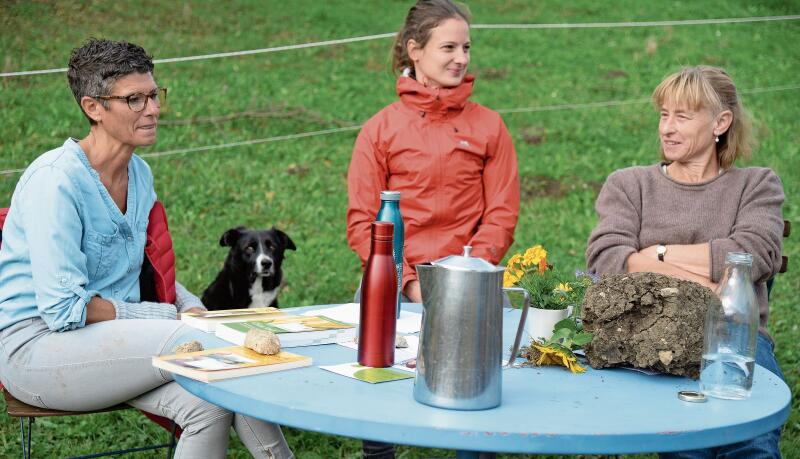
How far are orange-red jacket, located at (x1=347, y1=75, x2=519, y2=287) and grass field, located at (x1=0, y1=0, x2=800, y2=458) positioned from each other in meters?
0.98

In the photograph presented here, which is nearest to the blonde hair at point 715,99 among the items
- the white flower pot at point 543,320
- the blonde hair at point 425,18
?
the blonde hair at point 425,18

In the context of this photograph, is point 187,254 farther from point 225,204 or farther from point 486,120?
point 486,120

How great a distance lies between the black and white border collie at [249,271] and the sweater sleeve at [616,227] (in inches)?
70.3

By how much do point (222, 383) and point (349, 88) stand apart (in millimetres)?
8219

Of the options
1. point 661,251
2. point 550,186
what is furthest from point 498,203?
point 550,186

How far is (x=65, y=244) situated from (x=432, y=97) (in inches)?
65.7

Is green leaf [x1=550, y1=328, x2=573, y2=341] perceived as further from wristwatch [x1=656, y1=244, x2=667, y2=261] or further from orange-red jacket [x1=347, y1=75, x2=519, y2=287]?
orange-red jacket [x1=347, y1=75, x2=519, y2=287]

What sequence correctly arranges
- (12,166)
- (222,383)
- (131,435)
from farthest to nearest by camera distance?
(12,166) → (131,435) → (222,383)

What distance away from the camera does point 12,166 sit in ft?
24.4

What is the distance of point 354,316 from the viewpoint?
9.46 feet

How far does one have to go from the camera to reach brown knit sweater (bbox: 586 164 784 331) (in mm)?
3350

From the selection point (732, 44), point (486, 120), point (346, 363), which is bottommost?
point (346, 363)

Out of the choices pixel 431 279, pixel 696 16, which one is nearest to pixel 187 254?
pixel 431 279

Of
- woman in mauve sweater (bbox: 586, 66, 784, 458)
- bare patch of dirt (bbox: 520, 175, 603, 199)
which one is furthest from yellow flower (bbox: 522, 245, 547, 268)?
bare patch of dirt (bbox: 520, 175, 603, 199)
